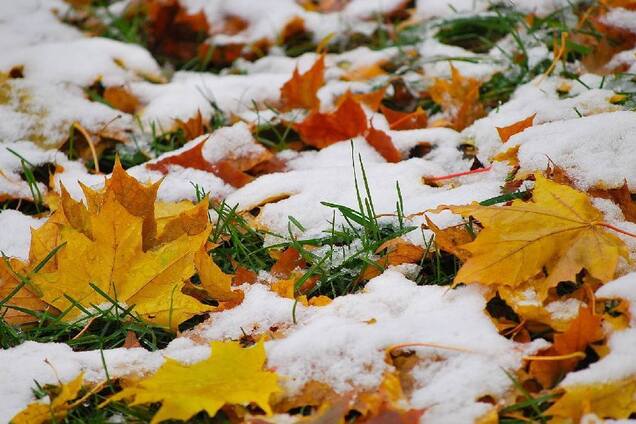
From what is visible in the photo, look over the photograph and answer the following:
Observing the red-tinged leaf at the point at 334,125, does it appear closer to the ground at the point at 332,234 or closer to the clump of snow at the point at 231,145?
the ground at the point at 332,234

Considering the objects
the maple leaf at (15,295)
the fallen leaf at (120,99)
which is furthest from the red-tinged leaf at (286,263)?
the fallen leaf at (120,99)

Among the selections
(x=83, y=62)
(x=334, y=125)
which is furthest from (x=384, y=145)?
(x=83, y=62)

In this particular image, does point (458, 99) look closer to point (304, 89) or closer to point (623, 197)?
point (304, 89)

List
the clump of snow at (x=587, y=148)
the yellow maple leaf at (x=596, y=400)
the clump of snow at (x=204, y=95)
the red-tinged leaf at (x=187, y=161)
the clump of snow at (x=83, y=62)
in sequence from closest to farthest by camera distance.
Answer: the yellow maple leaf at (x=596, y=400), the clump of snow at (x=587, y=148), the red-tinged leaf at (x=187, y=161), the clump of snow at (x=204, y=95), the clump of snow at (x=83, y=62)

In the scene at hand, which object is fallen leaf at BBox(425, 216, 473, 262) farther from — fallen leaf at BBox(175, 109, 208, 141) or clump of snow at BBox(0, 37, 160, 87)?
clump of snow at BBox(0, 37, 160, 87)

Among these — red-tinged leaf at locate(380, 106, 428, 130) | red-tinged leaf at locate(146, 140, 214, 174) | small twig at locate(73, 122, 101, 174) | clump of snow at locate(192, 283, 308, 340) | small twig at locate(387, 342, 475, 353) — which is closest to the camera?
small twig at locate(387, 342, 475, 353)

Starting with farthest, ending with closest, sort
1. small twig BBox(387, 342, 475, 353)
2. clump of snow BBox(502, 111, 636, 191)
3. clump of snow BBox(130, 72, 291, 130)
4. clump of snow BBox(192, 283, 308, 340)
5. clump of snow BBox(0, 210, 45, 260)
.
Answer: clump of snow BBox(130, 72, 291, 130) < clump of snow BBox(0, 210, 45, 260) < clump of snow BBox(502, 111, 636, 191) < clump of snow BBox(192, 283, 308, 340) < small twig BBox(387, 342, 475, 353)

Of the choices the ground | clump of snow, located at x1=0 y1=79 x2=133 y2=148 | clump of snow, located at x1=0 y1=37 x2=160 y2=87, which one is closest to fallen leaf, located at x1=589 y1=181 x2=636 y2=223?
the ground
